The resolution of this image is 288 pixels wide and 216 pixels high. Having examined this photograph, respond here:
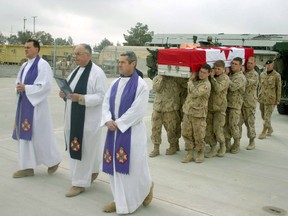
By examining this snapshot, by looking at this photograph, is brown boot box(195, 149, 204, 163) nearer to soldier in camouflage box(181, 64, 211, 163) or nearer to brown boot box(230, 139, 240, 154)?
soldier in camouflage box(181, 64, 211, 163)

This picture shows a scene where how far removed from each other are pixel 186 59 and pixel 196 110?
0.81m

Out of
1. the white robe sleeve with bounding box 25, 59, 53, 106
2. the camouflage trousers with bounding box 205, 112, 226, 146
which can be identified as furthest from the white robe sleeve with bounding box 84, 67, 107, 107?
the camouflage trousers with bounding box 205, 112, 226, 146

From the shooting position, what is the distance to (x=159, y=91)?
657 cm

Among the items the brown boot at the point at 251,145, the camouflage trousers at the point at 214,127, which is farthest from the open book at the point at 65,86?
the brown boot at the point at 251,145

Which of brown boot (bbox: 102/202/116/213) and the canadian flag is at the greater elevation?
the canadian flag

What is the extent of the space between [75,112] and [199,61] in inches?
96.0

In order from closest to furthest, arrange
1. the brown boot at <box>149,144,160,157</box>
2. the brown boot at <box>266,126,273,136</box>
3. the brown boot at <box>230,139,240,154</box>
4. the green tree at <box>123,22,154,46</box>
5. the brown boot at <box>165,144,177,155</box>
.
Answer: the brown boot at <box>149,144,160,157</box>, the brown boot at <box>165,144,177,155</box>, the brown boot at <box>230,139,240,154</box>, the brown boot at <box>266,126,273,136</box>, the green tree at <box>123,22,154,46</box>

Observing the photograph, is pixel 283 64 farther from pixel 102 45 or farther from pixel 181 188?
pixel 102 45

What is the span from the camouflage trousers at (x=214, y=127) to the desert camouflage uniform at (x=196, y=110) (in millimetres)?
519

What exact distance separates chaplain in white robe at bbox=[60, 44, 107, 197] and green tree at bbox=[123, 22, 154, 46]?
58.7 m

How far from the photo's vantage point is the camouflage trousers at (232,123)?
6.83m

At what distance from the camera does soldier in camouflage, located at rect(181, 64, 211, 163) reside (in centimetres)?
603

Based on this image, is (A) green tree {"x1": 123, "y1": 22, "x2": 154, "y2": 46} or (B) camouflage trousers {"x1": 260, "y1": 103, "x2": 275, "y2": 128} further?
(A) green tree {"x1": 123, "y1": 22, "x2": 154, "y2": 46}

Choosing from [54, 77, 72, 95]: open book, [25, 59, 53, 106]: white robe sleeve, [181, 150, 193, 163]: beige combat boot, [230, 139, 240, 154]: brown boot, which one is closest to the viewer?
[54, 77, 72, 95]: open book
